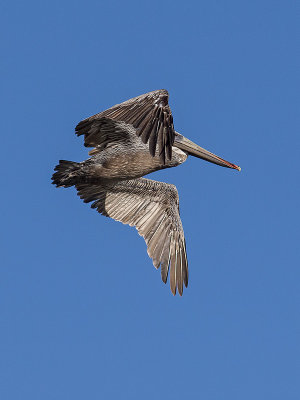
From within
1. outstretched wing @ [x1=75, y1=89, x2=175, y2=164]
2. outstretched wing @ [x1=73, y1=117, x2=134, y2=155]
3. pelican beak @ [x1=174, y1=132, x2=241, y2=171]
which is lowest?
outstretched wing @ [x1=75, y1=89, x2=175, y2=164]

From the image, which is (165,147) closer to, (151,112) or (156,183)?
(151,112)

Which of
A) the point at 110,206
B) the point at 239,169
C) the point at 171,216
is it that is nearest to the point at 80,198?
the point at 110,206

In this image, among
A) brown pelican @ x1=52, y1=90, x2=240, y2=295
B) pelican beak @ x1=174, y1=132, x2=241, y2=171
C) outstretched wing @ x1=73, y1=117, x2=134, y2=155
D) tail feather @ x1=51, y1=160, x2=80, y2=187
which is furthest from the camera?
pelican beak @ x1=174, y1=132, x2=241, y2=171

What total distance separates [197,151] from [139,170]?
1.88 meters

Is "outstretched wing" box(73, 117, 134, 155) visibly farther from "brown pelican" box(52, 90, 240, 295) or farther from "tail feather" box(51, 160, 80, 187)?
"tail feather" box(51, 160, 80, 187)

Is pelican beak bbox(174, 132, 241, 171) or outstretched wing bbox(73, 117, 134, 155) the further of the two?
pelican beak bbox(174, 132, 241, 171)

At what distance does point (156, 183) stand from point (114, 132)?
176 cm

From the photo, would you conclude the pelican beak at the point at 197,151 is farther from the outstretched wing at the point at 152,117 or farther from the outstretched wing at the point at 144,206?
the outstretched wing at the point at 152,117

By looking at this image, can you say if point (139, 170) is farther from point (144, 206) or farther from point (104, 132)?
point (144, 206)

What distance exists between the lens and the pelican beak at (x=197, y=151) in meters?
13.2

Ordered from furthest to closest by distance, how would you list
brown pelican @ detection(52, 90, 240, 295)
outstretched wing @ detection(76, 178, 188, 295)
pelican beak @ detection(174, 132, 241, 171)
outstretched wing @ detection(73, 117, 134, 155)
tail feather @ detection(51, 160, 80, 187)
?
1. pelican beak @ detection(174, 132, 241, 171)
2. outstretched wing @ detection(76, 178, 188, 295)
3. tail feather @ detection(51, 160, 80, 187)
4. outstretched wing @ detection(73, 117, 134, 155)
5. brown pelican @ detection(52, 90, 240, 295)

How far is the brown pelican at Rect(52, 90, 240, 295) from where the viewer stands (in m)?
9.90

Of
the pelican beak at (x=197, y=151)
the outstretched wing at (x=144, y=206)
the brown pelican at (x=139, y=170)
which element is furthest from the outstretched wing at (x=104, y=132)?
the pelican beak at (x=197, y=151)

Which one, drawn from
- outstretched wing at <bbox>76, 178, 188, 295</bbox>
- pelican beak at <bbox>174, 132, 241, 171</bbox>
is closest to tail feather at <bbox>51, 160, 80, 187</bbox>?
outstretched wing at <bbox>76, 178, 188, 295</bbox>
